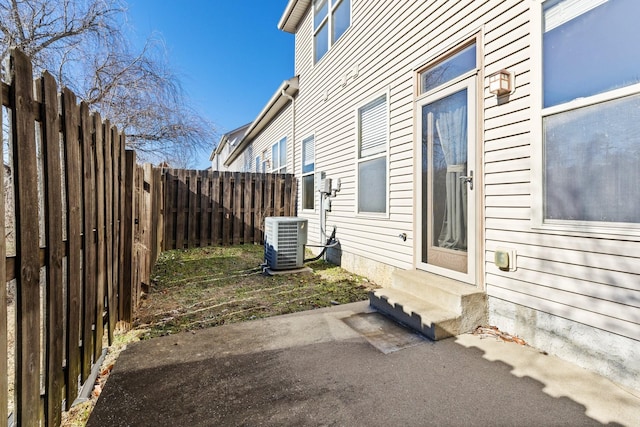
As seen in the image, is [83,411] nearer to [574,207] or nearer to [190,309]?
[190,309]

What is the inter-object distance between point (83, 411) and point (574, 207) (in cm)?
340

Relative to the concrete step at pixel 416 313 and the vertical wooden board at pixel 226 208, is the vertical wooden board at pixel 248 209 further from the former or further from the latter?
the concrete step at pixel 416 313

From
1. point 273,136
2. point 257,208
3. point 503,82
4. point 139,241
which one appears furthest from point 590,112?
point 273,136

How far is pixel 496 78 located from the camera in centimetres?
274

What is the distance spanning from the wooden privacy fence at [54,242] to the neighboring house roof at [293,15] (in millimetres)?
6157

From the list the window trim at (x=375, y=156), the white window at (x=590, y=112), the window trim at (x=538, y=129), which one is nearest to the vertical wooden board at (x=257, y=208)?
the window trim at (x=375, y=156)

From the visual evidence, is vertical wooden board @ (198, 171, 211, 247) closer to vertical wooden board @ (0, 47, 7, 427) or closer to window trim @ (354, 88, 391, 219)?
window trim @ (354, 88, 391, 219)

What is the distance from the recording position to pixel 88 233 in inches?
78.9

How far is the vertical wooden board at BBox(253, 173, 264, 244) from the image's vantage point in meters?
8.23


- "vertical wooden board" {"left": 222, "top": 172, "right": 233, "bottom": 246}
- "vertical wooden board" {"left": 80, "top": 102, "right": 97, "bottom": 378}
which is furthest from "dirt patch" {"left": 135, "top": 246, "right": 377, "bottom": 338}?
"vertical wooden board" {"left": 222, "top": 172, "right": 233, "bottom": 246}

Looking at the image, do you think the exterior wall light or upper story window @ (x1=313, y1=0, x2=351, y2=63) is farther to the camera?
upper story window @ (x1=313, y1=0, x2=351, y2=63)

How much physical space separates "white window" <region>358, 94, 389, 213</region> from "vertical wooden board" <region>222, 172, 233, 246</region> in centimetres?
402

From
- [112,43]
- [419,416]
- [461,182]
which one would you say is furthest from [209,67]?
[419,416]

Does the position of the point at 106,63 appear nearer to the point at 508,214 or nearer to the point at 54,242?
the point at 54,242
